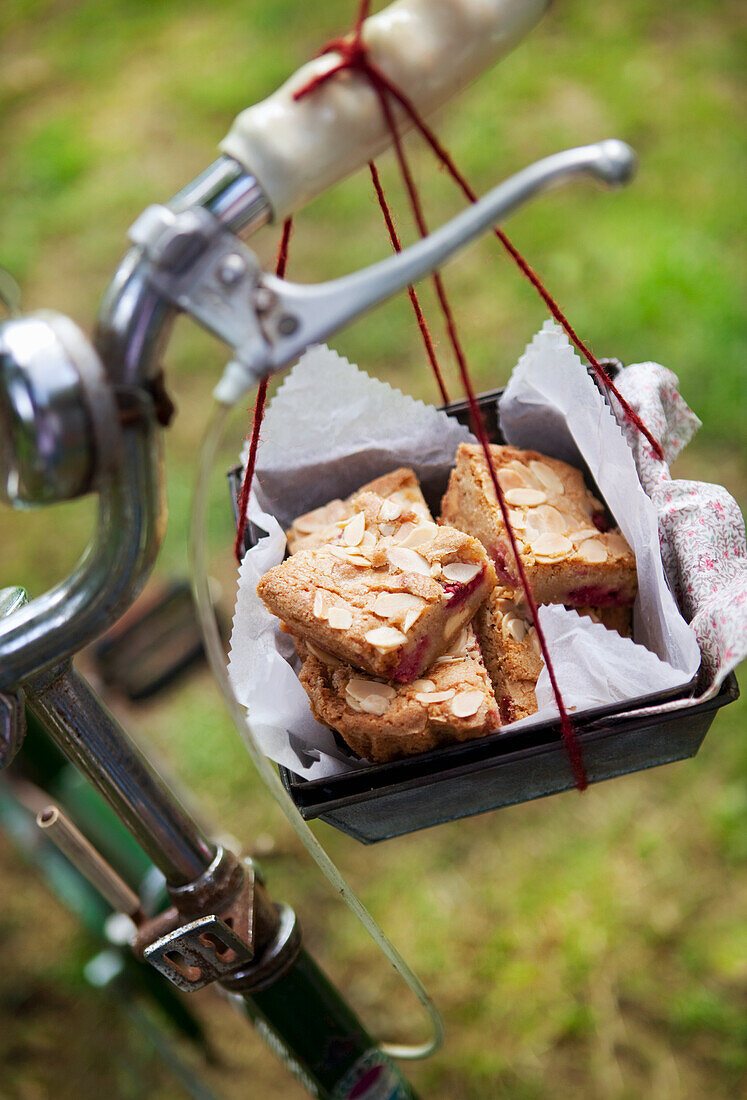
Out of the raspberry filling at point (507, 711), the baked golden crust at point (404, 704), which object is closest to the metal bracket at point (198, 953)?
the baked golden crust at point (404, 704)

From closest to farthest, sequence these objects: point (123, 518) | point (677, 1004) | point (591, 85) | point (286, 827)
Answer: point (123, 518), point (677, 1004), point (286, 827), point (591, 85)

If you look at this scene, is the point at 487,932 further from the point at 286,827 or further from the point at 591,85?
the point at 591,85

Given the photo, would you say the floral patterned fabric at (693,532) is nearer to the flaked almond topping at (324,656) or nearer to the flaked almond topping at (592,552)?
the flaked almond topping at (592,552)

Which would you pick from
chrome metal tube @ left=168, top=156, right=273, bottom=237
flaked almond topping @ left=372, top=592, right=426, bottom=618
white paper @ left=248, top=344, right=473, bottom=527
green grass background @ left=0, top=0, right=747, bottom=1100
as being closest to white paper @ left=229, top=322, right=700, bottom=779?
white paper @ left=248, top=344, right=473, bottom=527

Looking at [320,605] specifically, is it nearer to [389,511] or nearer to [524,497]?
[389,511]

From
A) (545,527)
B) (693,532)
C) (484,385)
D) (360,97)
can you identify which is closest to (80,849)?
(545,527)

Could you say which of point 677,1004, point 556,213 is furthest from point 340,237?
point 677,1004
